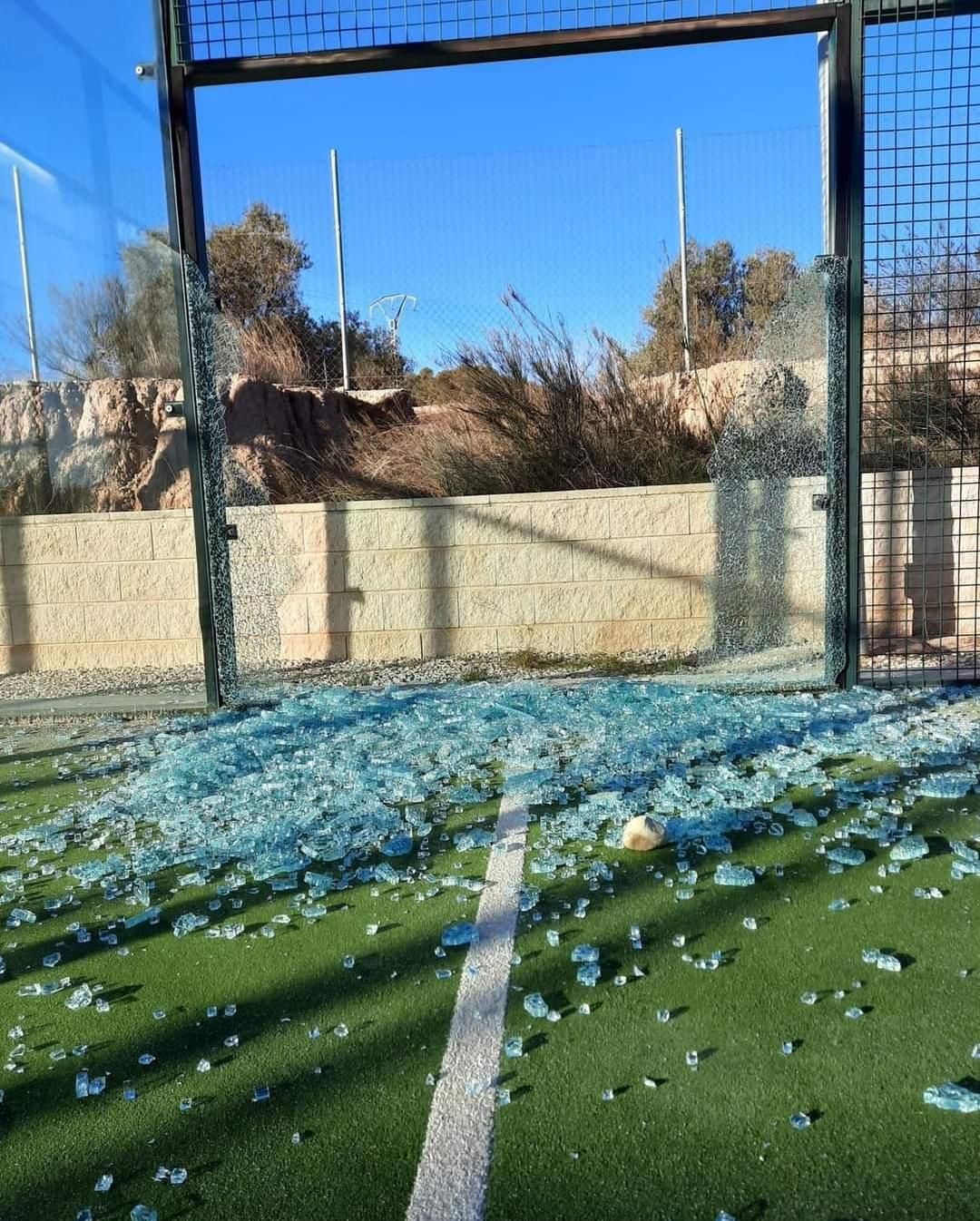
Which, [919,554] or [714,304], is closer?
[919,554]

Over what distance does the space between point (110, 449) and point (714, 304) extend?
5.89 meters

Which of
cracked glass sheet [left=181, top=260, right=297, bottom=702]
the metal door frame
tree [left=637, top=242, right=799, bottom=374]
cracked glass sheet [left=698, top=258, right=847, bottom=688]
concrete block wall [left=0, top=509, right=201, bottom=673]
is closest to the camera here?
the metal door frame

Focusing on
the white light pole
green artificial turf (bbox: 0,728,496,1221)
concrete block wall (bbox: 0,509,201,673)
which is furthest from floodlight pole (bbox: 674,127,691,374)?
green artificial turf (bbox: 0,728,496,1221)

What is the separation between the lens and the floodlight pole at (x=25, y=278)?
252 inches

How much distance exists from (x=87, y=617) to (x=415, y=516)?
91.3 inches

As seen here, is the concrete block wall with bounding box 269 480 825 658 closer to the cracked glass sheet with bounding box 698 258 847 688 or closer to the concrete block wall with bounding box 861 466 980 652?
the cracked glass sheet with bounding box 698 258 847 688

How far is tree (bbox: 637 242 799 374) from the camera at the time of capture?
8672 millimetres

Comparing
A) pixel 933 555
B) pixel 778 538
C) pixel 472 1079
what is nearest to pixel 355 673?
pixel 778 538

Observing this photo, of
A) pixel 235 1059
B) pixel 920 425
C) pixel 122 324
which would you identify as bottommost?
pixel 235 1059

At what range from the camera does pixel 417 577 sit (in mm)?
6242

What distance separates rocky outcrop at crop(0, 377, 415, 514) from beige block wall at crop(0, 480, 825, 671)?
1.23 m

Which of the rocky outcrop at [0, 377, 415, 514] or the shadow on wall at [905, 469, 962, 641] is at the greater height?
the rocky outcrop at [0, 377, 415, 514]

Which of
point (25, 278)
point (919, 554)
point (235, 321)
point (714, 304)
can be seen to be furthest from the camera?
point (235, 321)

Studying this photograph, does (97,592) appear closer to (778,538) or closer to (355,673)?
(355,673)
